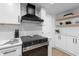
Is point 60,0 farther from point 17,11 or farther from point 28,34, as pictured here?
point 28,34

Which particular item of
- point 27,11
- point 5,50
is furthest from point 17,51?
point 27,11

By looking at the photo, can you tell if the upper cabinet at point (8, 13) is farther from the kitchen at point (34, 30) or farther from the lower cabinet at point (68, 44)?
the lower cabinet at point (68, 44)

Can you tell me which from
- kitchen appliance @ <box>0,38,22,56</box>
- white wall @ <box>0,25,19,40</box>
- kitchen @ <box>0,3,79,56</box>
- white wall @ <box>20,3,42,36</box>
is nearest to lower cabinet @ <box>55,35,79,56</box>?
kitchen @ <box>0,3,79,56</box>

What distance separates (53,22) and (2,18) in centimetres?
263

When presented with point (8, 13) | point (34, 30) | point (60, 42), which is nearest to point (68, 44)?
point (60, 42)

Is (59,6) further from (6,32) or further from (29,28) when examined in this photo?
(6,32)

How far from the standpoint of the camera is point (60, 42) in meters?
2.88

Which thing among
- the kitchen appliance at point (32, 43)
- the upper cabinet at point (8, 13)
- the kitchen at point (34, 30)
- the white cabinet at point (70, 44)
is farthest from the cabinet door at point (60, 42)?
the upper cabinet at point (8, 13)

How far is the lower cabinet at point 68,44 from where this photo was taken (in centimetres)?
226

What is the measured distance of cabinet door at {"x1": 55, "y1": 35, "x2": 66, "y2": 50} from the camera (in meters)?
2.73

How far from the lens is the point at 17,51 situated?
1.30 metres

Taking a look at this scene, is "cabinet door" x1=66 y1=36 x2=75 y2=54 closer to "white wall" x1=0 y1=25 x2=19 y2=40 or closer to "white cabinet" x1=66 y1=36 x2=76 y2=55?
"white cabinet" x1=66 y1=36 x2=76 y2=55

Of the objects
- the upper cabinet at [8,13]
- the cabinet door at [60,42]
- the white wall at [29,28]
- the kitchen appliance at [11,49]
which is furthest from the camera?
the cabinet door at [60,42]

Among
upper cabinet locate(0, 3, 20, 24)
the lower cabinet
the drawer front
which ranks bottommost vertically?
the lower cabinet
